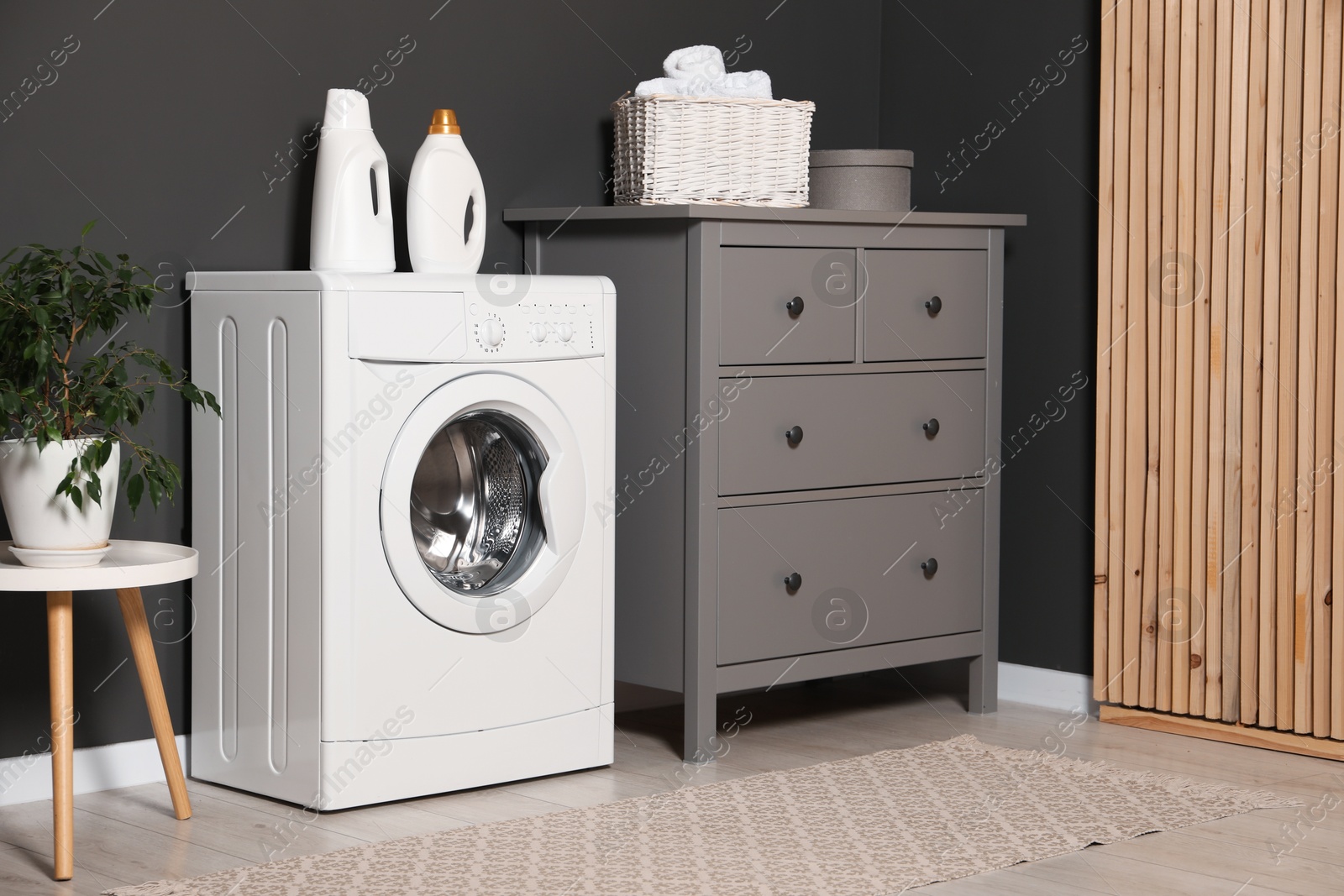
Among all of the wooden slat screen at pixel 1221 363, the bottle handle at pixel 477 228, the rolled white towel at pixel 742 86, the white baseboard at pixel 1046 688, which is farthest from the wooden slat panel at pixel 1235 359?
the bottle handle at pixel 477 228

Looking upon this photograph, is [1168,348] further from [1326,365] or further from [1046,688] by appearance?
[1046,688]

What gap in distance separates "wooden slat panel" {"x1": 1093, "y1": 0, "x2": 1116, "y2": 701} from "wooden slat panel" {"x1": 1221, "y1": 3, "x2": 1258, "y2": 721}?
10.8 inches

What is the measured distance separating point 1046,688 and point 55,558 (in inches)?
87.9

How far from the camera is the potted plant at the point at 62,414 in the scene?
92.9 inches

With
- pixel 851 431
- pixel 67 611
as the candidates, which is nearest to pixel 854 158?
pixel 851 431

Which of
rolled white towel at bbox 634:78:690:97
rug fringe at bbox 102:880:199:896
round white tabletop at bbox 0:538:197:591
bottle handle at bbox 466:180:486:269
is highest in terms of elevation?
rolled white towel at bbox 634:78:690:97

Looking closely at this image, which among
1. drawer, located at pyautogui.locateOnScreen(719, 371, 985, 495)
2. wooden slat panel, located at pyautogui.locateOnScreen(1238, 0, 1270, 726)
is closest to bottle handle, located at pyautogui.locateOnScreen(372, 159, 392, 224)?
drawer, located at pyautogui.locateOnScreen(719, 371, 985, 495)

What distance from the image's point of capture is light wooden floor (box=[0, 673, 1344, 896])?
2.36 m

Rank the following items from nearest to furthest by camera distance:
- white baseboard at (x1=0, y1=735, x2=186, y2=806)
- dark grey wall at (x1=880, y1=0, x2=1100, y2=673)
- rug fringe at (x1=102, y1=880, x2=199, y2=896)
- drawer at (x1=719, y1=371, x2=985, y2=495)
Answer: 1. rug fringe at (x1=102, y1=880, x2=199, y2=896)
2. white baseboard at (x1=0, y1=735, x2=186, y2=806)
3. drawer at (x1=719, y1=371, x2=985, y2=495)
4. dark grey wall at (x1=880, y1=0, x2=1100, y2=673)

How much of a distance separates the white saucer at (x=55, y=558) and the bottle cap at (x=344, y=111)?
0.92 m

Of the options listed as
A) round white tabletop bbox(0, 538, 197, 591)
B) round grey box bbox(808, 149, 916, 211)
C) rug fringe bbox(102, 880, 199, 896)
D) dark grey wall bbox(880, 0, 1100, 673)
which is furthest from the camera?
dark grey wall bbox(880, 0, 1100, 673)

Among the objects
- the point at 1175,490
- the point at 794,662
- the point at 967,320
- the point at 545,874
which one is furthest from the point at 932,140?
the point at 545,874

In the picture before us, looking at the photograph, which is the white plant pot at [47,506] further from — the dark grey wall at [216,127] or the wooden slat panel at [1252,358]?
the wooden slat panel at [1252,358]

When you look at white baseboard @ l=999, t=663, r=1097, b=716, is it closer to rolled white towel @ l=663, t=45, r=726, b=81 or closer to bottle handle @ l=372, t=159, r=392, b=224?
rolled white towel @ l=663, t=45, r=726, b=81
